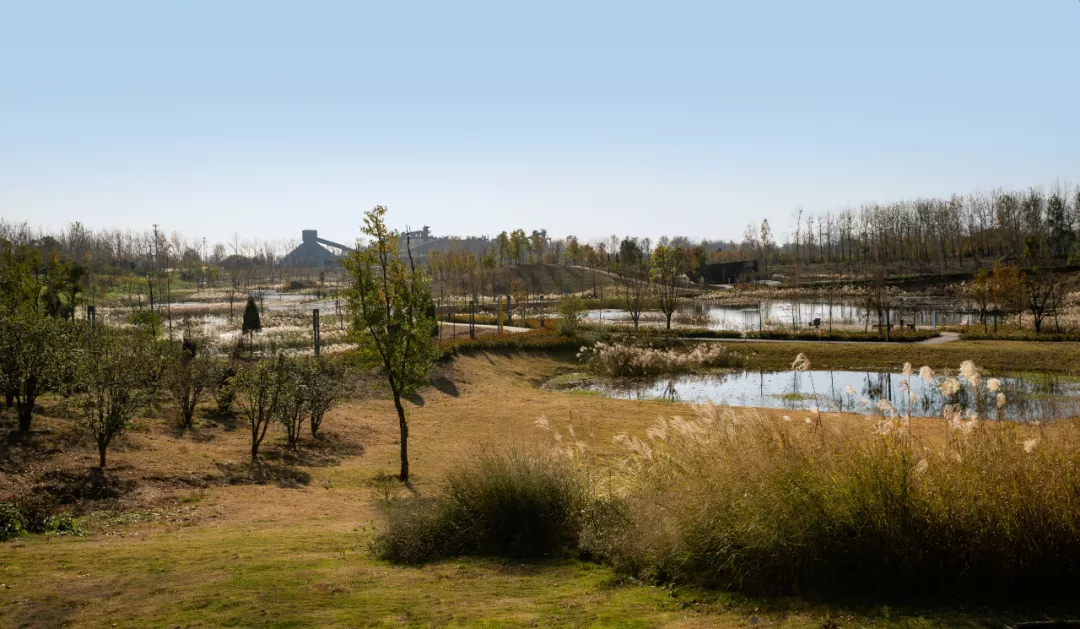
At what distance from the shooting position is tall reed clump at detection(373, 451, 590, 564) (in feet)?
25.4

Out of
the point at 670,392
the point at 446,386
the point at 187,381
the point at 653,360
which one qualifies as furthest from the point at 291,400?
the point at 653,360

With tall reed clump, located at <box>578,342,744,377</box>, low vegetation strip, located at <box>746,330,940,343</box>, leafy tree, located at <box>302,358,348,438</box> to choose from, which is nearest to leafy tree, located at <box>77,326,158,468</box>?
leafy tree, located at <box>302,358,348,438</box>

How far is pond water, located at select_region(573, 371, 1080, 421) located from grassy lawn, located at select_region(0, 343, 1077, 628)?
960 cm

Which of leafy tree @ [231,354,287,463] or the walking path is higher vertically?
leafy tree @ [231,354,287,463]

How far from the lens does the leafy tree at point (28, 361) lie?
13070mm

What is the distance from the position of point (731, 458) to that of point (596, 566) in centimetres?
175

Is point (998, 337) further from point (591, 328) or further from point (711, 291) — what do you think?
point (711, 291)

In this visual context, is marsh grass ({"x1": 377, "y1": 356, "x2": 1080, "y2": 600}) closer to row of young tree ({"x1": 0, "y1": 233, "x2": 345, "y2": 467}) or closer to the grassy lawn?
the grassy lawn

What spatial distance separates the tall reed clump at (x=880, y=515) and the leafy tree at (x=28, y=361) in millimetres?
12216

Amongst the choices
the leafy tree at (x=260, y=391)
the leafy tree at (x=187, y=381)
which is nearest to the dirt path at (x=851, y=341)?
the leafy tree at (x=260, y=391)

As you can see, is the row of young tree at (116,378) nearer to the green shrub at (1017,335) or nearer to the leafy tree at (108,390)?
the leafy tree at (108,390)

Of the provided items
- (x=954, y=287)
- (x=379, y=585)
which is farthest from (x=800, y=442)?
(x=954, y=287)

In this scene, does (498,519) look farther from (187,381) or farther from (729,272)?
(729,272)

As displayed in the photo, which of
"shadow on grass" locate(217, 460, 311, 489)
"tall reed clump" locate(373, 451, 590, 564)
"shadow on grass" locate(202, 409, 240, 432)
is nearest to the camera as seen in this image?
"tall reed clump" locate(373, 451, 590, 564)
